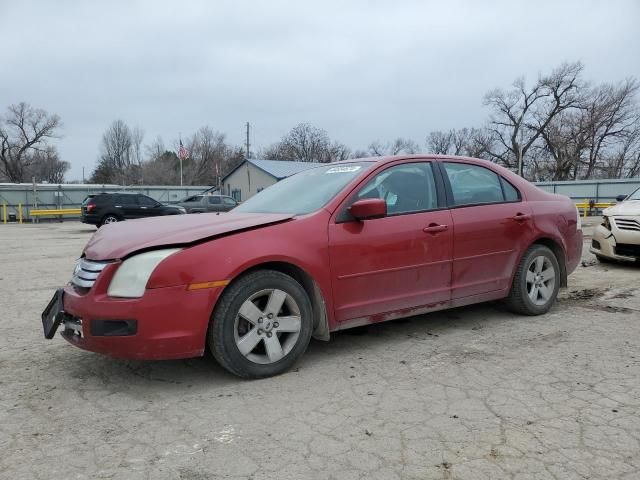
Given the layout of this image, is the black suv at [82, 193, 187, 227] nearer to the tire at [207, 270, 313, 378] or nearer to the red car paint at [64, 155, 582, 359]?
the red car paint at [64, 155, 582, 359]

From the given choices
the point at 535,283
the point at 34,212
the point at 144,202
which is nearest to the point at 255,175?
the point at 34,212

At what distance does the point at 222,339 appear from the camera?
10.6ft

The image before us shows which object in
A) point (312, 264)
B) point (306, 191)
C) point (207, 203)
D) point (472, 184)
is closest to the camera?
point (312, 264)

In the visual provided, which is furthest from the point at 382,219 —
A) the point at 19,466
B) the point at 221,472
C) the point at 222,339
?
the point at 19,466

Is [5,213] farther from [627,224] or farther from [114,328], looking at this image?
[627,224]

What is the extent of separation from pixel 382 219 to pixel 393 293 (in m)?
0.59

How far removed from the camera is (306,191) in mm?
4262

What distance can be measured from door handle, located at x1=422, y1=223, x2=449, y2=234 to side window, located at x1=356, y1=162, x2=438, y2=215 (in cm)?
17

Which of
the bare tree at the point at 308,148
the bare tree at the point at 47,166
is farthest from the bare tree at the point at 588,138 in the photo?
the bare tree at the point at 47,166

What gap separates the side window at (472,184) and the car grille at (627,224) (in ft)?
12.6

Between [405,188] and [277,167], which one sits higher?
[277,167]

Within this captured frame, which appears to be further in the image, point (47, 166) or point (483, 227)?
point (47, 166)

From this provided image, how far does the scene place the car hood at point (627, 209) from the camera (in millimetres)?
7443

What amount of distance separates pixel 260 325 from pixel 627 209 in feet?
22.0
